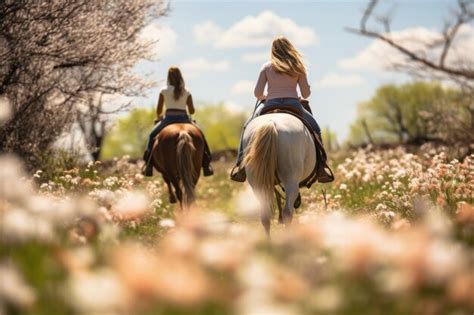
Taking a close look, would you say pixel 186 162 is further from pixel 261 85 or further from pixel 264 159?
pixel 264 159

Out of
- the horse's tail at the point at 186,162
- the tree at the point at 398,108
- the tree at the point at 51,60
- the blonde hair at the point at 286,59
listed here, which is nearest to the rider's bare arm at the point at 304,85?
the blonde hair at the point at 286,59

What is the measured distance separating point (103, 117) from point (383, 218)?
11388 mm

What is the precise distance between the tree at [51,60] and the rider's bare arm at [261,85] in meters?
4.85

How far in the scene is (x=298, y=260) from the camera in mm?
3438

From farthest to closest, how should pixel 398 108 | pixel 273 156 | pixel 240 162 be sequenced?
1. pixel 398 108
2. pixel 240 162
3. pixel 273 156

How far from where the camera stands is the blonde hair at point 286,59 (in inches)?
357

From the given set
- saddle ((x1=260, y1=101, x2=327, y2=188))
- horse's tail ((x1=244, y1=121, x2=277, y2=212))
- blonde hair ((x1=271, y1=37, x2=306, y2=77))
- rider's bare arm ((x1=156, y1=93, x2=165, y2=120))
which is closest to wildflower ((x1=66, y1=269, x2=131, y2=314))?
horse's tail ((x1=244, y1=121, x2=277, y2=212))

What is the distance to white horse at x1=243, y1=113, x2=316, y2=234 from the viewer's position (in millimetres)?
8031

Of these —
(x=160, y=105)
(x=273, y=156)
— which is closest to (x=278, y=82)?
(x=273, y=156)

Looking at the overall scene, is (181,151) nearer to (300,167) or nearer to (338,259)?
(300,167)

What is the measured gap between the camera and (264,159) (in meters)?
8.04

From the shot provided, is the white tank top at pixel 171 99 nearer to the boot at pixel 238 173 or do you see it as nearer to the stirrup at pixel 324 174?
the boot at pixel 238 173

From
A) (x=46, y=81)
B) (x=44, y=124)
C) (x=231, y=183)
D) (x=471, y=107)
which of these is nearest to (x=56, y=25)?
(x=46, y=81)

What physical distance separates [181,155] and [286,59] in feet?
8.59
